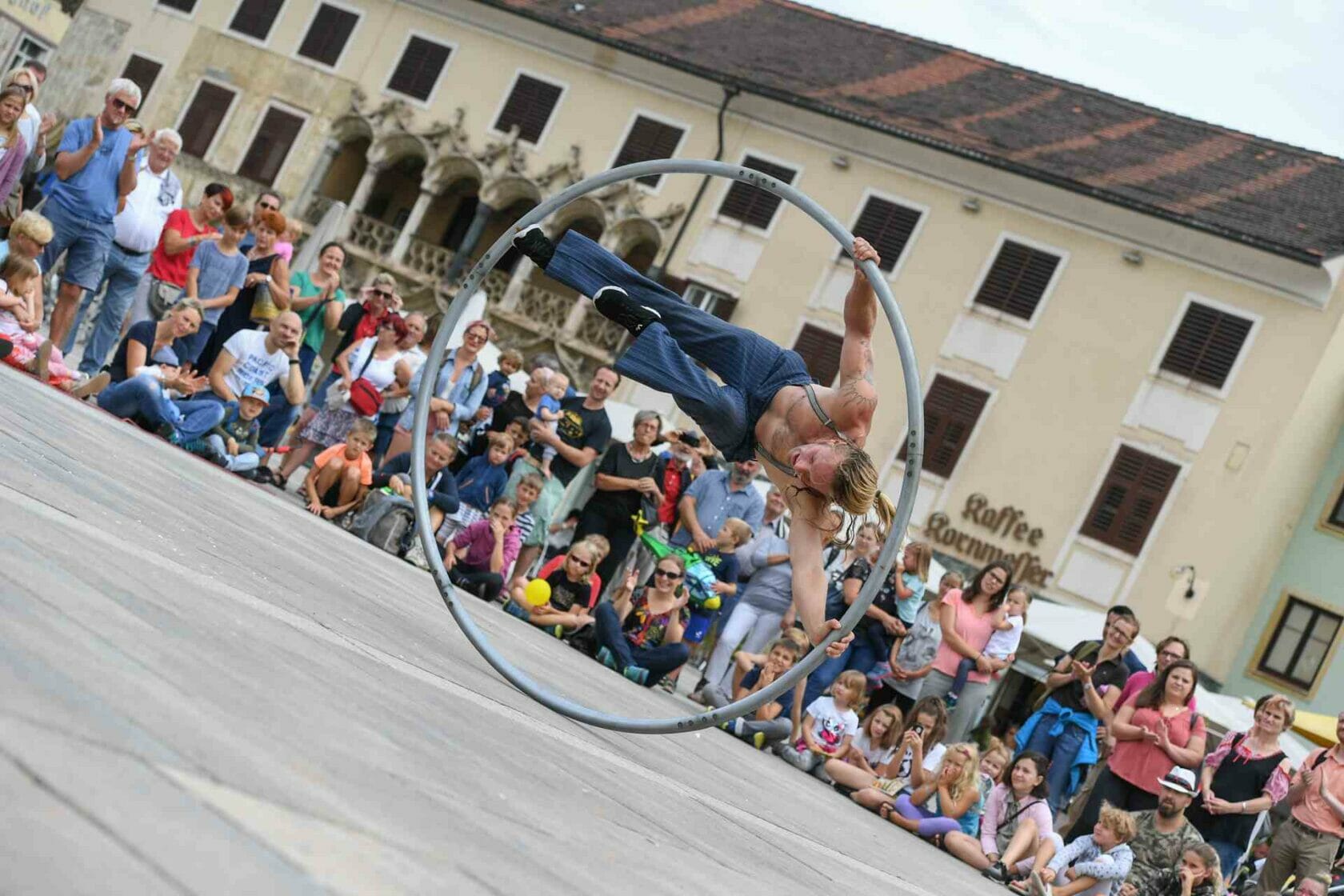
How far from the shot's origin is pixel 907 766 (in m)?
11.3

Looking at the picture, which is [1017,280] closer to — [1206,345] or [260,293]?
[1206,345]

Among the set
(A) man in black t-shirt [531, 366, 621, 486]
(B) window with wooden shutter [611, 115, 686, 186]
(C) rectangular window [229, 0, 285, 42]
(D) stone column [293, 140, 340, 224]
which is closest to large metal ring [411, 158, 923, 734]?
(A) man in black t-shirt [531, 366, 621, 486]

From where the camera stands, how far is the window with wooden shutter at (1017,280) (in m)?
30.4

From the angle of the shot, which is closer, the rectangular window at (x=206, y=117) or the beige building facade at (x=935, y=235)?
the beige building facade at (x=935, y=235)

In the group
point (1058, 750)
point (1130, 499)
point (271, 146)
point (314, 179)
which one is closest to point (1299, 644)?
point (1130, 499)

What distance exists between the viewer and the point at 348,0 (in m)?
37.8

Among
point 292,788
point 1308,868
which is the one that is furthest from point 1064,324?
point 292,788

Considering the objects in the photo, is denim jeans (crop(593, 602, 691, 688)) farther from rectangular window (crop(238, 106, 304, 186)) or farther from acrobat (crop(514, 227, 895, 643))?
rectangular window (crop(238, 106, 304, 186))

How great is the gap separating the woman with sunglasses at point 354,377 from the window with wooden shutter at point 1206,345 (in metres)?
19.7

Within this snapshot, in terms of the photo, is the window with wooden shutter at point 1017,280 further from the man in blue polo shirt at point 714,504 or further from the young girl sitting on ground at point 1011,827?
the young girl sitting on ground at point 1011,827

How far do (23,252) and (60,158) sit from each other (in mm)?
886

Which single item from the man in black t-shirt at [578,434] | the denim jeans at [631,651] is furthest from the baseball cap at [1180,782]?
the man in black t-shirt at [578,434]

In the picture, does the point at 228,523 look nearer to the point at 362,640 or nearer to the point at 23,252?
the point at 362,640

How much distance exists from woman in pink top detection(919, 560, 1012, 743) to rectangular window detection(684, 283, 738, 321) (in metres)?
20.7
